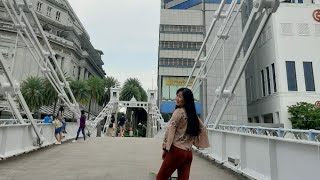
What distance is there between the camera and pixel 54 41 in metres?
47.1

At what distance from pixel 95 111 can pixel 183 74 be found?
3016 cm

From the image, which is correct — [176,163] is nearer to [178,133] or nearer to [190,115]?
[178,133]

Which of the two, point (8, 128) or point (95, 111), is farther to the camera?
point (95, 111)

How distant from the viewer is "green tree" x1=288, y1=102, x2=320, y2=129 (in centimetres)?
3359

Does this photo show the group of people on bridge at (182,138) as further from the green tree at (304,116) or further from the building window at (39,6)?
the building window at (39,6)

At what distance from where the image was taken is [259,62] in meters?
49.7

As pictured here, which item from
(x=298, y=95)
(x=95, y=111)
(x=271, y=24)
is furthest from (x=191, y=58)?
(x=95, y=111)

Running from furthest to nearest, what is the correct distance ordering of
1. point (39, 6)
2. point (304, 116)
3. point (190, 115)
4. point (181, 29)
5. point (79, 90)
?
point (181, 29), point (39, 6), point (79, 90), point (304, 116), point (190, 115)

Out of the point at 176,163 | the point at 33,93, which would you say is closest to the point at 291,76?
the point at 33,93

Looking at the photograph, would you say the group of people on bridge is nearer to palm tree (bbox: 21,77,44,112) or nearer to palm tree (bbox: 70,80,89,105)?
palm tree (bbox: 21,77,44,112)

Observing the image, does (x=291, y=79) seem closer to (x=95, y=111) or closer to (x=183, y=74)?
(x=183, y=74)

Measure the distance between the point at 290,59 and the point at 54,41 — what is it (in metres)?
37.7

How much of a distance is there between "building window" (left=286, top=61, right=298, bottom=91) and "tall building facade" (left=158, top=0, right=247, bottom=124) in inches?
362

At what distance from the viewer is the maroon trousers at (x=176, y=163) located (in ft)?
11.0
